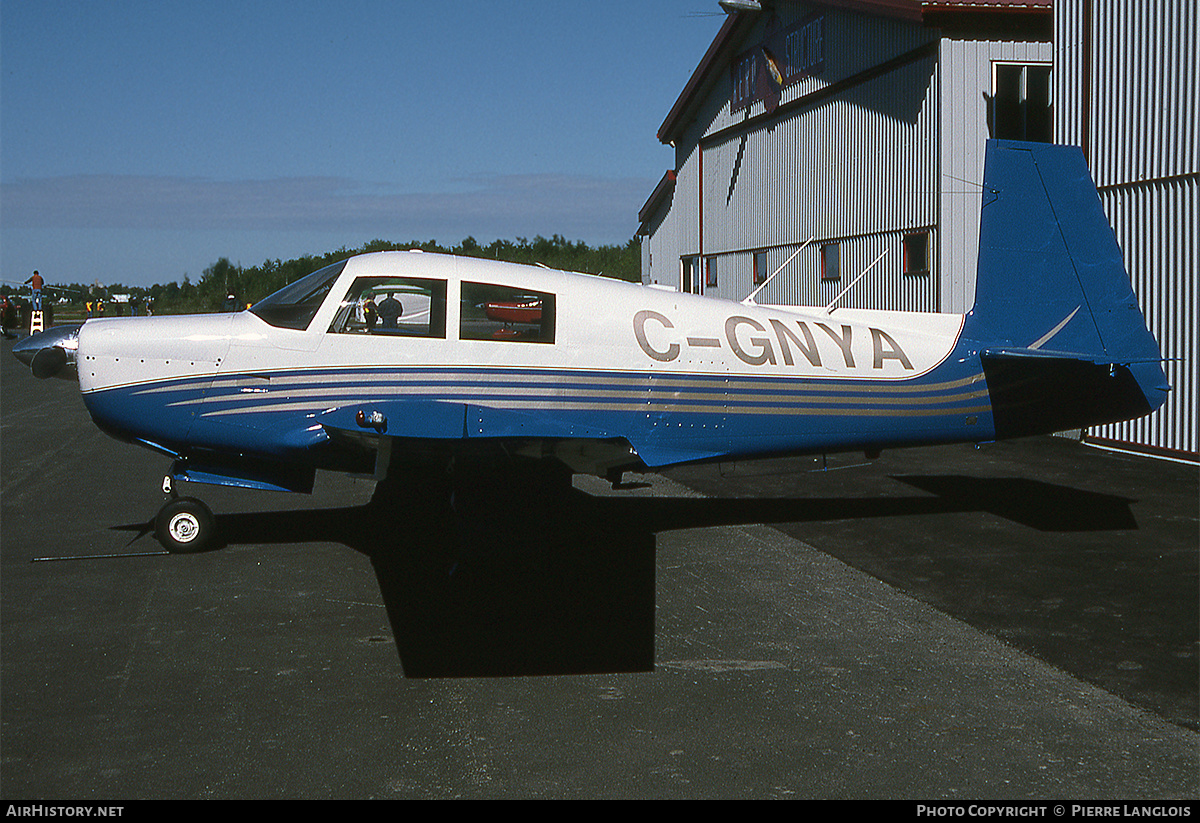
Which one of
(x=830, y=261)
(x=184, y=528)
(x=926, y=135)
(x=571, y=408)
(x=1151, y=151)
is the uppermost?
(x=926, y=135)

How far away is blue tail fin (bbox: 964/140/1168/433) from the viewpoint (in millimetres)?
8500

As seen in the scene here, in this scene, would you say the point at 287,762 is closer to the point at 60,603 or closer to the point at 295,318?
the point at 60,603

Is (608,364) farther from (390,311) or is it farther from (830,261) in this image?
(830,261)

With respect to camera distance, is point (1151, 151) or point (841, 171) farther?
point (841, 171)

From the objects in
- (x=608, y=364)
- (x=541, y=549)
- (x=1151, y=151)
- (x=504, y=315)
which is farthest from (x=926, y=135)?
(x=541, y=549)

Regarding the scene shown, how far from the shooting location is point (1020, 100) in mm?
15812

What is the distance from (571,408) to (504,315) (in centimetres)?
87

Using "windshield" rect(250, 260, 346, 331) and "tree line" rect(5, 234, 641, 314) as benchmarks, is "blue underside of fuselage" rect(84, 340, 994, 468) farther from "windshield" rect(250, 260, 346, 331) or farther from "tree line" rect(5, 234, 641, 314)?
"tree line" rect(5, 234, 641, 314)

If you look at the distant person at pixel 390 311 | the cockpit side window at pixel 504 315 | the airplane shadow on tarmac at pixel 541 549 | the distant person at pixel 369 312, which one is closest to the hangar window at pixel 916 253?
the airplane shadow on tarmac at pixel 541 549

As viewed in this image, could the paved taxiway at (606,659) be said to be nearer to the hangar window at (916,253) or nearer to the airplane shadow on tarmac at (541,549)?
the airplane shadow on tarmac at (541,549)

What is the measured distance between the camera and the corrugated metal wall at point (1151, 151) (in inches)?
463

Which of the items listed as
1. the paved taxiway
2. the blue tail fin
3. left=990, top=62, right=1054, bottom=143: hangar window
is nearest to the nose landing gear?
the paved taxiway

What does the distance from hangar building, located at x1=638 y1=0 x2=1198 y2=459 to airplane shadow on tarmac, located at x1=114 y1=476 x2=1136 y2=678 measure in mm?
2371

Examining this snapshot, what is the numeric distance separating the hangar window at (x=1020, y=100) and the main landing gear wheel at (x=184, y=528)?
523 inches
